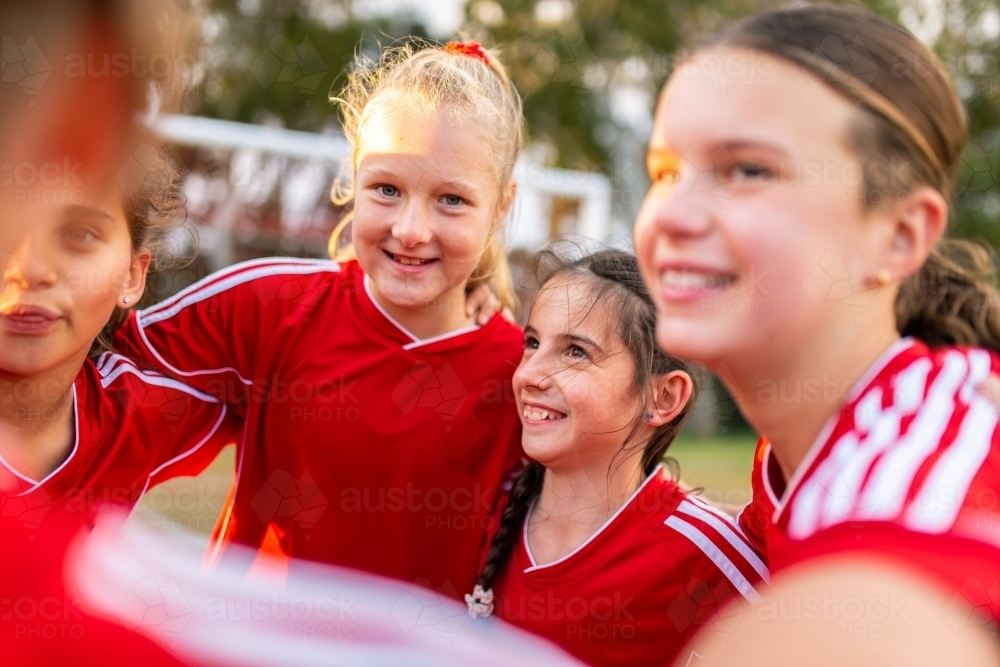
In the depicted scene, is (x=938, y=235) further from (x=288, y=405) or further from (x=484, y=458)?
(x=288, y=405)

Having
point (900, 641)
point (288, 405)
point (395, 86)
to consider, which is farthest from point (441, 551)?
point (900, 641)

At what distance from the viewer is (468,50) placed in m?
2.42

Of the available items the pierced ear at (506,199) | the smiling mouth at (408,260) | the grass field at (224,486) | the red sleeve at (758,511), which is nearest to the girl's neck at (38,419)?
the grass field at (224,486)

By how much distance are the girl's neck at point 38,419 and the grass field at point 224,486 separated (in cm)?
51

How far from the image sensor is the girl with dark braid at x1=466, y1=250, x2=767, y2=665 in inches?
71.2

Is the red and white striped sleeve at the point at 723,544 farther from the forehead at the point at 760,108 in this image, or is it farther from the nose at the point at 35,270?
the nose at the point at 35,270

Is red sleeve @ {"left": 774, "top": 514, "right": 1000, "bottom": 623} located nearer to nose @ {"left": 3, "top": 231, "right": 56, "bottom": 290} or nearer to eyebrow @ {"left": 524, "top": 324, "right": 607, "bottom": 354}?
eyebrow @ {"left": 524, "top": 324, "right": 607, "bottom": 354}

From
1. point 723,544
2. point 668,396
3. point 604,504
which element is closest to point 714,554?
point 723,544

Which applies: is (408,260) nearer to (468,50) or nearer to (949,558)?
(468,50)

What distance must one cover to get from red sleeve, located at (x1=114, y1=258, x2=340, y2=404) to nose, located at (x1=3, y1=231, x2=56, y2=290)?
0.47m

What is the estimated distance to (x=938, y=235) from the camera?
4.18ft

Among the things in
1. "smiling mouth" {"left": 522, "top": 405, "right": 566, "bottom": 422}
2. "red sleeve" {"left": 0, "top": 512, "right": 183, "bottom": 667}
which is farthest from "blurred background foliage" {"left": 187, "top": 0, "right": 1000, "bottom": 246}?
"red sleeve" {"left": 0, "top": 512, "right": 183, "bottom": 667}

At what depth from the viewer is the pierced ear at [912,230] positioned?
1240 millimetres

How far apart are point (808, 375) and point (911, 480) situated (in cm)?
23
